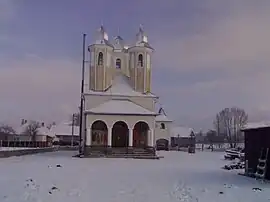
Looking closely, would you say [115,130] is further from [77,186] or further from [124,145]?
[77,186]

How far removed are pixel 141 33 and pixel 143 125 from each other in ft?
39.3

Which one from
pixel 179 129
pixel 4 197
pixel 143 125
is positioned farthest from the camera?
pixel 179 129

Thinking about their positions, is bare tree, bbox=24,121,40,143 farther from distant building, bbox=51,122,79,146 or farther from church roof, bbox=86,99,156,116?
church roof, bbox=86,99,156,116

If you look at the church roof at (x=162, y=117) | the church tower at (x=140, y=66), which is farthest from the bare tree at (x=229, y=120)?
the church tower at (x=140, y=66)

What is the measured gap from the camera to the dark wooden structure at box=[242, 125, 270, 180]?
19.1 m

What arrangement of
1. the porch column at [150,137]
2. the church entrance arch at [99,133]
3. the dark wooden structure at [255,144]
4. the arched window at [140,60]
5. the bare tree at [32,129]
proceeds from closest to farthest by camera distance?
A: 1. the dark wooden structure at [255,144]
2. the porch column at [150,137]
3. the church entrance arch at [99,133]
4. the arched window at [140,60]
5. the bare tree at [32,129]

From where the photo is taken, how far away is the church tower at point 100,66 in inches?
1937

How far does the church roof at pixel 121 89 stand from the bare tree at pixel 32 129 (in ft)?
140

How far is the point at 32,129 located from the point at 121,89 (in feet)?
175

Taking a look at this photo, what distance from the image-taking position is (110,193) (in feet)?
41.1

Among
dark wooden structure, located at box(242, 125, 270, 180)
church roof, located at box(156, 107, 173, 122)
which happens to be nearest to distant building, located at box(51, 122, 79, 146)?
church roof, located at box(156, 107, 173, 122)

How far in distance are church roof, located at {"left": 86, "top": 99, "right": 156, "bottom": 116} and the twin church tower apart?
3.44 m

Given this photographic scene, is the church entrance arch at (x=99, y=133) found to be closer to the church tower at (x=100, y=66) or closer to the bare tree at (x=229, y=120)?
the church tower at (x=100, y=66)

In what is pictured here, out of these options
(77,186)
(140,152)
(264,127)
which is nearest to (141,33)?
(140,152)
